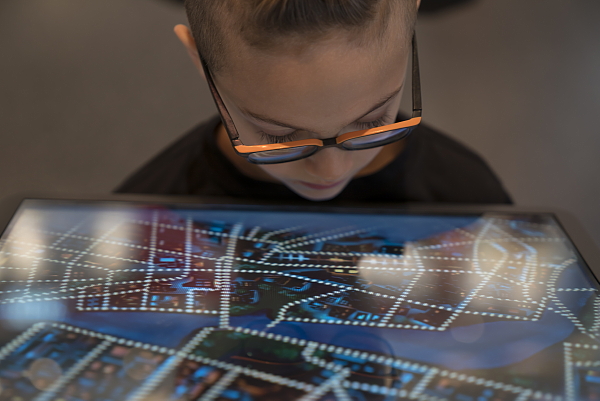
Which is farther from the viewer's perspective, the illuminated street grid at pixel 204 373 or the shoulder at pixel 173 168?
the shoulder at pixel 173 168

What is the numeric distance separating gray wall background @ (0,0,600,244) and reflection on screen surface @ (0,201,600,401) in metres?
0.71

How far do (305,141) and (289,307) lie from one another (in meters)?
0.17

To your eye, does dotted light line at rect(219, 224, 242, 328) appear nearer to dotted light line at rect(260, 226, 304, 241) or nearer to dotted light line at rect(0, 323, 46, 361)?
dotted light line at rect(260, 226, 304, 241)

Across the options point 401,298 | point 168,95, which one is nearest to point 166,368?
point 401,298

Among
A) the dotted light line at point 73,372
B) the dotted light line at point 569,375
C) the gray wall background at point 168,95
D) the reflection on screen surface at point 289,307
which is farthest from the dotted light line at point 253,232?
the gray wall background at point 168,95

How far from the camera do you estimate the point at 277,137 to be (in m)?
0.55

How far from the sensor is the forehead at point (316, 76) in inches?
18.7

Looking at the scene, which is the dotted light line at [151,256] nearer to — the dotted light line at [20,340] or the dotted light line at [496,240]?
the dotted light line at [20,340]

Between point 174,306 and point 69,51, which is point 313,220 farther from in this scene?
point 69,51

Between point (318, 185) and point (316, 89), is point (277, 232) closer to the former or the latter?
point (318, 185)

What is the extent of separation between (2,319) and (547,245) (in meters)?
0.60

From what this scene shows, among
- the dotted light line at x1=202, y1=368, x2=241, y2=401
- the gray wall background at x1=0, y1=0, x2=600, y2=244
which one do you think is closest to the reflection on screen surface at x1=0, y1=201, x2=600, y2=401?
the dotted light line at x1=202, y1=368, x2=241, y2=401

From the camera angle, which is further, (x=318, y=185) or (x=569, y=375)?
(x=318, y=185)

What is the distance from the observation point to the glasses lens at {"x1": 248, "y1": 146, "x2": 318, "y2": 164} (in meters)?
0.56
